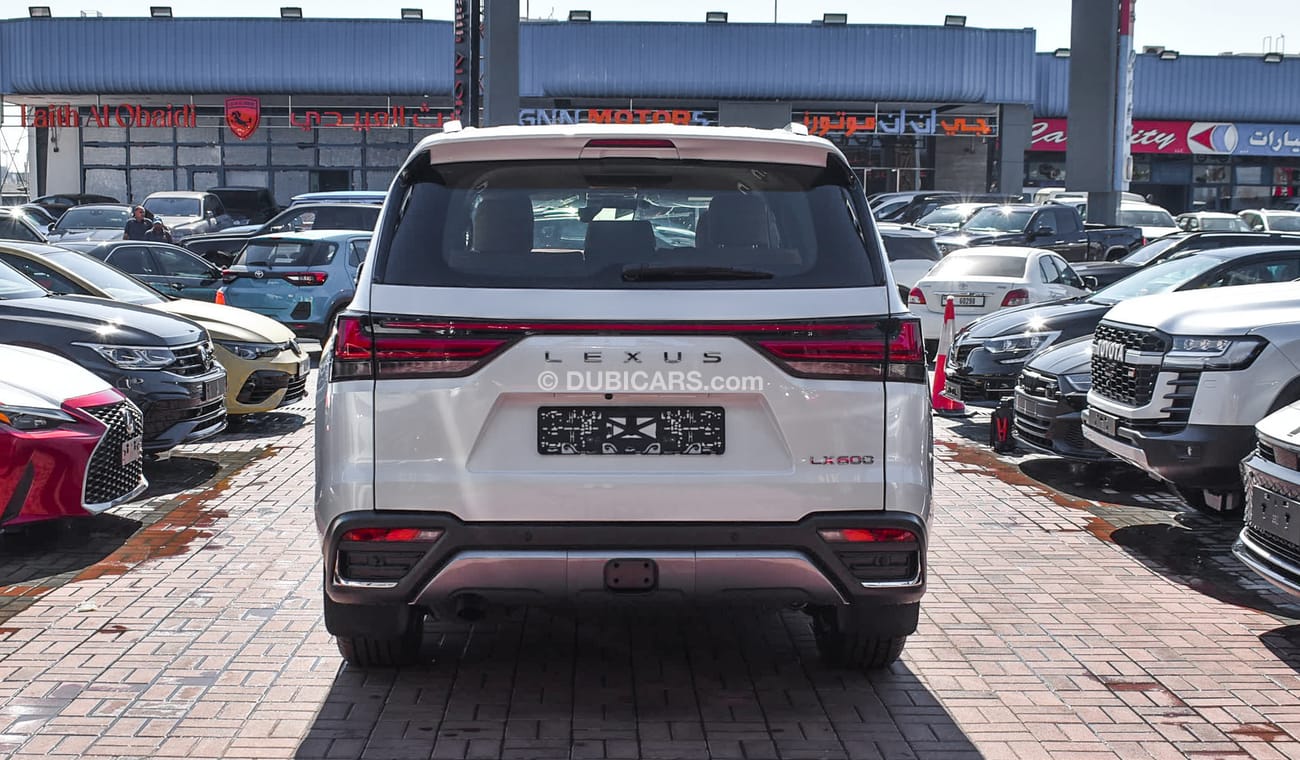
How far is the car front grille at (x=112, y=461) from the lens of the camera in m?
7.21

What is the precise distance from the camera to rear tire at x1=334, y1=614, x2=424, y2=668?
17.0 ft

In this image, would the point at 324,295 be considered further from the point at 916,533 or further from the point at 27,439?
the point at 916,533

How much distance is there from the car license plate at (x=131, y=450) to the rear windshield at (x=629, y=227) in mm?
3580

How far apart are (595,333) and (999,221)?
21.8 m

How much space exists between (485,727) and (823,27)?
39.3 meters

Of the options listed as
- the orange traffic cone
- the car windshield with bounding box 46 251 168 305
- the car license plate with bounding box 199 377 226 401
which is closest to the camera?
the car license plate with bounding box 199 377 226 401

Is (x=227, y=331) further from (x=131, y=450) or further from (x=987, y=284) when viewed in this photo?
(x=987, y=284)

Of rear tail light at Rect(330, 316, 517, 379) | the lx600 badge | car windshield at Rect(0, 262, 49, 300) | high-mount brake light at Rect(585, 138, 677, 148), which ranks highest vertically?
high-mount brake light at Rect(585, 138, 677, 148)

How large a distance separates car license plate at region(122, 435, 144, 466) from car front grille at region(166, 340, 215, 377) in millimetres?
1793

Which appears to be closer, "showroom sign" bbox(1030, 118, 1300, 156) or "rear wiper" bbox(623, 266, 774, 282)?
"rear wiper" bbox(623, 266, 774, 282)

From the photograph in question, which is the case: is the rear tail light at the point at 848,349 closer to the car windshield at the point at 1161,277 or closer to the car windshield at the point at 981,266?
the car windshield at the point at 1161,277

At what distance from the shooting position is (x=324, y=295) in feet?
51.7

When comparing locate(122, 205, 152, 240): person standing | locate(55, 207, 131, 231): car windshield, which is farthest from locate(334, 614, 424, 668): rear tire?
locate(55, 207, 131, 231): car windshield

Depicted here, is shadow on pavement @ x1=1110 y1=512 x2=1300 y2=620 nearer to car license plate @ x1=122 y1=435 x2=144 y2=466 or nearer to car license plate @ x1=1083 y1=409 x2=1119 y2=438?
car license plate @ x1=1083 y1=409 x2=1119 y2=438
